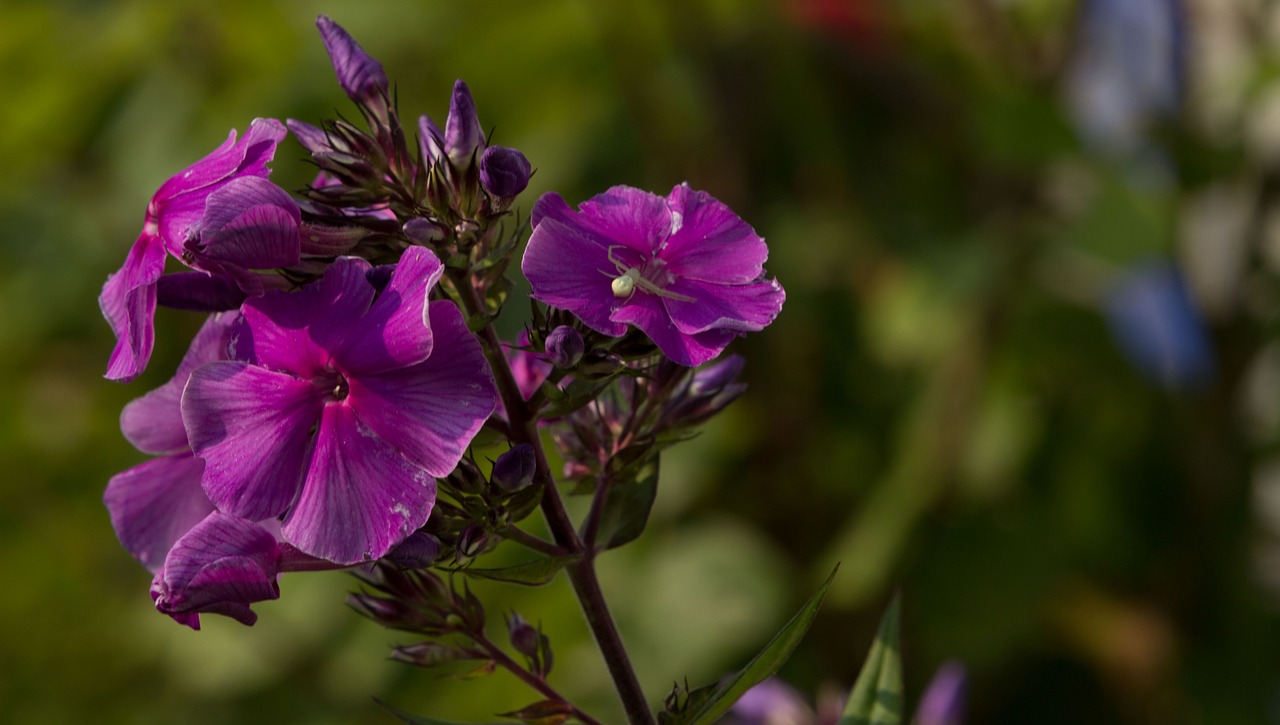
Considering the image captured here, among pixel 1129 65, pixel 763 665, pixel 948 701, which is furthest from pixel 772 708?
pixel 1129 65

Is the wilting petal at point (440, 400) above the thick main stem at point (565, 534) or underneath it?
above

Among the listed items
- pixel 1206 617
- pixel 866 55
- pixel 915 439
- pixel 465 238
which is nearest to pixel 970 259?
pixel 915 439

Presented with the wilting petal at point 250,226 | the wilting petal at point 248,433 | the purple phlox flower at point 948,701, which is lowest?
the purple phlox flower at point 948,701

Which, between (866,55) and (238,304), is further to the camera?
(866,55)

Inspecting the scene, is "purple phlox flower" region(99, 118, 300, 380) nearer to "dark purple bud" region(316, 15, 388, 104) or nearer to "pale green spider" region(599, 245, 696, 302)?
"dark purple bud" region(316, 15, 388, 104)

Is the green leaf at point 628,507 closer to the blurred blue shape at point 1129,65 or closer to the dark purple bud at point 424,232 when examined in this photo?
the dark purple bud at point 424,232

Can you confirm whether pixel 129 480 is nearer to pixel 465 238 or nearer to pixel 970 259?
pixel 465 238

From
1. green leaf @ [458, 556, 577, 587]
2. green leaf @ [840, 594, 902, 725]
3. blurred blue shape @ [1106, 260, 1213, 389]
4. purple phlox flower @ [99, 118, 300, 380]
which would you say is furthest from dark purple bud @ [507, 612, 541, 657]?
blurred blue shape @ [1106, 260, 1213, 389]

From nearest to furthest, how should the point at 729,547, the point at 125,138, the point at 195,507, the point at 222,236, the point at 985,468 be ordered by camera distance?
the point at 222,236 → the point at 195,507 → the point at 729,547 → the point at 985,468 → the point at 125,138

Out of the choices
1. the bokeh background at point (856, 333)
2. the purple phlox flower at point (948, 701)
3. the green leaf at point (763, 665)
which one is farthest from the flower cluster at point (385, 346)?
the bokeh background at point (856, 333)
